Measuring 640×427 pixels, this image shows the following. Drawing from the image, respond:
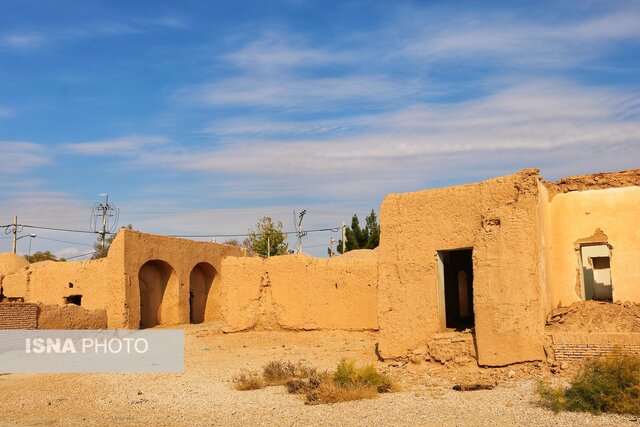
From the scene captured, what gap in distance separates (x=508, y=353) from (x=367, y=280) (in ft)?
19.0

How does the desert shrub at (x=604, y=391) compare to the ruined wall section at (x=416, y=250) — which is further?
the ruined wall section at (x=416, y=250)

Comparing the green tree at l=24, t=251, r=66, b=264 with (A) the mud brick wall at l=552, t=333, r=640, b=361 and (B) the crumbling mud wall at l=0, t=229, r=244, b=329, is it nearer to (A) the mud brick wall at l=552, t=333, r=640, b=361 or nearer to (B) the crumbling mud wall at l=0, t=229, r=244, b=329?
(B) the crumbling mud wall at l=0, t=229, r=244, b=329

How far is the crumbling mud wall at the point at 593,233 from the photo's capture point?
12.8 m

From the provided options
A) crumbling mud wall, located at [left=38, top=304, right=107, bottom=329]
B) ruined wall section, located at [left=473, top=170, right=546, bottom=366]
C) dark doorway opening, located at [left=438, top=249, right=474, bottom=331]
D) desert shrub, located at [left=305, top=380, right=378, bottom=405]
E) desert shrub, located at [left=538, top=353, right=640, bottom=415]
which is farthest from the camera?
crumbling mud wall, located at [left=38, top=304, right=107, bottom=329]

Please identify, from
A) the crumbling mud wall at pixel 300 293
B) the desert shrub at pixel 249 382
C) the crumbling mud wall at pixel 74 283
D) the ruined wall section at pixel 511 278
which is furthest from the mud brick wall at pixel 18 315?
the ruined wall section at pixel 511 278

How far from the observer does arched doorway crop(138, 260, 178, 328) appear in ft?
78.3

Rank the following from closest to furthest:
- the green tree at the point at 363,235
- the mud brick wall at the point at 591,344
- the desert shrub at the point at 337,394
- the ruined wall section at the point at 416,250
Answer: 1. the desert shrub at the point at 337,394
2. the mud brick wall at the point at 591,344
3. the ruined wall section at the point at 416,250
4. the green tree at the point at 363,235

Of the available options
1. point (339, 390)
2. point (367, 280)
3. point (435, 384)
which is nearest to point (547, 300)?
point (435, 384)

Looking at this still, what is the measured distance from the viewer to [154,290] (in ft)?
79.6

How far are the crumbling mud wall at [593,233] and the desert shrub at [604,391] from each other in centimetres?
357

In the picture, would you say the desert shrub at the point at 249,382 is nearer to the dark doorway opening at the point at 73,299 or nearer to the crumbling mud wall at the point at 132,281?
the crumbling mud wall at the point at 132,281

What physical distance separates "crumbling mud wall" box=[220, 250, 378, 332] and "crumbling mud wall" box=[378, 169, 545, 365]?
356cm

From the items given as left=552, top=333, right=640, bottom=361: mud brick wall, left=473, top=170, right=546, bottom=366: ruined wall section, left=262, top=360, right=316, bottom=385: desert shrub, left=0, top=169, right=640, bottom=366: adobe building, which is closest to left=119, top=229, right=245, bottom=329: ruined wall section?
left=0, top=169, right=640, bottom=366: adobe building

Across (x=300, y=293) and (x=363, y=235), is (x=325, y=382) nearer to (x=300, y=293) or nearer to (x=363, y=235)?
(x=300, y=293)
